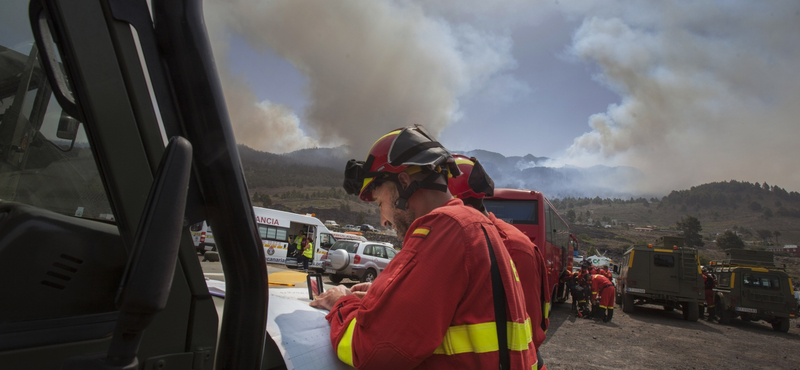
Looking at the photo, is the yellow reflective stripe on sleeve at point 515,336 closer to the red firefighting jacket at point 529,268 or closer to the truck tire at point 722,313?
the red firefighting jacket at point 529,268

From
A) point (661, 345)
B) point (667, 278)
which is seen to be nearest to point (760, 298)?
point (667, 278)

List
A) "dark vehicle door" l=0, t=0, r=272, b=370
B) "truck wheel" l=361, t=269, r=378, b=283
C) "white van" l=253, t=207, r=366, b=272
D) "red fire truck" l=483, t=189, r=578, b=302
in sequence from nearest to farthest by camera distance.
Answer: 1. "dark vehicle door" l=0, t=0, r=272, b=370
2. "red fire truck" l=483, t=189, r=578, b=302
3. "truck wheel" l=361, t=269, r=378, b=283
4. "white van" l=253, t=207, r=366, b=272

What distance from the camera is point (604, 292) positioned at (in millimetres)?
11812

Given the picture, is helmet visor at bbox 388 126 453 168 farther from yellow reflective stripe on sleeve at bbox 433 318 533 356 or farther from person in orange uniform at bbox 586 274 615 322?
person in orange uniform at bbox 586 274 615 322

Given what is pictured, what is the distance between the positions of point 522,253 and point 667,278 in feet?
48.9

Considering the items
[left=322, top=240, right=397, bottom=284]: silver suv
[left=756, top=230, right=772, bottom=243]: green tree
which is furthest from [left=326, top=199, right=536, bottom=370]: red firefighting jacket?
[left=756, top=230, right=772, bottom=243]: green tree

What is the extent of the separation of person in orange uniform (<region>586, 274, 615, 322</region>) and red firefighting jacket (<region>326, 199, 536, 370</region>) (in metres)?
12.2

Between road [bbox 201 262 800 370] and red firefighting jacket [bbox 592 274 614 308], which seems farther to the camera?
red firefighting jacket [bbox 592 274 614 308]

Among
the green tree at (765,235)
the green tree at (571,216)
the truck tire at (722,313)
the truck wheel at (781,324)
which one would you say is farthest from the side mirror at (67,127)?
the green tree at (765,235)

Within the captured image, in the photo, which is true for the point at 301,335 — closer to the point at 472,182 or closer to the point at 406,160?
the point at 406,160

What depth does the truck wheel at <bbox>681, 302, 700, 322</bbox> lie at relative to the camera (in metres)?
13.7

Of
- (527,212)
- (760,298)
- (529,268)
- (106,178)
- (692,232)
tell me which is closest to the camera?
(106,178)

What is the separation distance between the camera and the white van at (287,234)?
17.8 m

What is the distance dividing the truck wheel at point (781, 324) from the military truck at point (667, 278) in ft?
7.45
